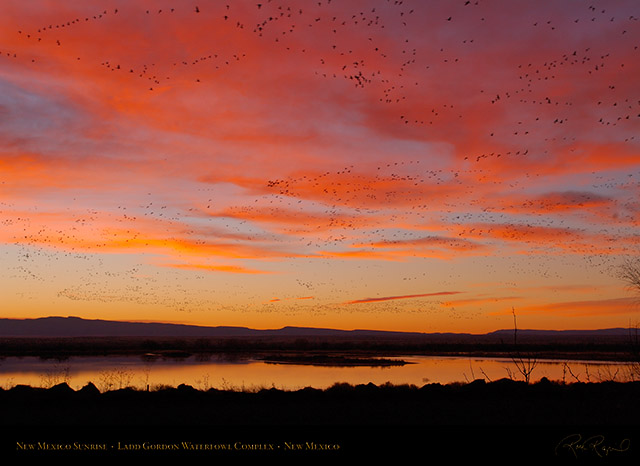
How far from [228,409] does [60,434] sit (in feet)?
30.5

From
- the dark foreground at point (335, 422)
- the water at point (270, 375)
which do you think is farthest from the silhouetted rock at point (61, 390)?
the water at point (270, 375)

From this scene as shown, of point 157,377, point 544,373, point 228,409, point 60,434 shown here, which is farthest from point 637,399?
point 157,377

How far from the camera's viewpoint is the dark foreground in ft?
42.4
